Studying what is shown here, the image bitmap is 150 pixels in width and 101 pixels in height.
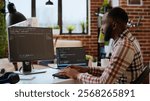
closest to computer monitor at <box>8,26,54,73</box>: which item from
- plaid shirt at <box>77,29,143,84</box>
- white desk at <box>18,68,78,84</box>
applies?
white desk at <box>18,68,78,84</box>

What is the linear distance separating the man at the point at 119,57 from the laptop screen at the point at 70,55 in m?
0.40

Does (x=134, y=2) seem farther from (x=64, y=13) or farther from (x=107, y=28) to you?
(x=107, y=28)

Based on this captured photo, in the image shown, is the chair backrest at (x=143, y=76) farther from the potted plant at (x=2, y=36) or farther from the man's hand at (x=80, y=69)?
the potted plant at (x=2, y=36)

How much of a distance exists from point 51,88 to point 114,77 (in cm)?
47

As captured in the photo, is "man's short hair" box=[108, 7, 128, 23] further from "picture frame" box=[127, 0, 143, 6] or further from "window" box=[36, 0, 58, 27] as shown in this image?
"window" box=[36, 0, 58, 27]

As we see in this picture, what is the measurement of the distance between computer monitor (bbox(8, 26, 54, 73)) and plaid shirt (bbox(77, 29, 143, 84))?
628 millimetres

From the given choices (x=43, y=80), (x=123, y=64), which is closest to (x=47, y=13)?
(x=43, y=80)

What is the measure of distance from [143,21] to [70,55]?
301 centimetres

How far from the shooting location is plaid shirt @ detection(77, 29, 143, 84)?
5.47 ft

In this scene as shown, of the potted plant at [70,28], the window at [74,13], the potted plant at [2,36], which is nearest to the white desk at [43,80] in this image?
the potted plant at [2,36]

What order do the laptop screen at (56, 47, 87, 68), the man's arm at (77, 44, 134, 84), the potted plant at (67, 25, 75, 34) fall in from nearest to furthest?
the man's arm at (77, 44, 134, 84)
the laptop screen at (56, 47, 87, 68)
the potted plant at (67, 25, 75, 34)

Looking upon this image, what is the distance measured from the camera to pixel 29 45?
2293mm

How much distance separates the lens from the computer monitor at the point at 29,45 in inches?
87.1

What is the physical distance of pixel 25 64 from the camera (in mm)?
2336
